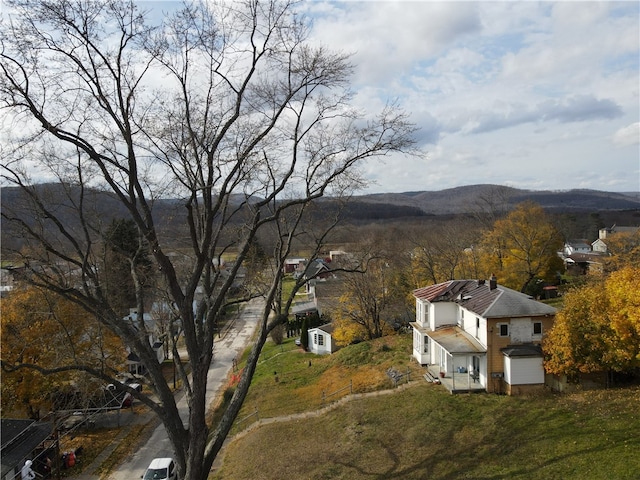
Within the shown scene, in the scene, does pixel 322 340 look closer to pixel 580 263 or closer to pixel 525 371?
pixel 525 371

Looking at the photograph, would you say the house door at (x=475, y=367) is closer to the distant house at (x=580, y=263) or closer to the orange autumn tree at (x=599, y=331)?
the orange autumn tree at (x=599, y=331)

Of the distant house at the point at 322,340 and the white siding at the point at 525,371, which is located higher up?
the white siding at the point at 525,371

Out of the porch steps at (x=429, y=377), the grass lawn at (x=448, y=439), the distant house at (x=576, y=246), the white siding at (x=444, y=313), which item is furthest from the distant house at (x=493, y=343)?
the distant house at (x=576, y=246)

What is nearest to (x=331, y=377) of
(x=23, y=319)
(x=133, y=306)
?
(x=23, y=319)

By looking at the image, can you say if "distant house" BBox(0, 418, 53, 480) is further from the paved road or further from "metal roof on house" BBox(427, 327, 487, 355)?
"metal roof on house" BBox(427, 327, 487, 355)

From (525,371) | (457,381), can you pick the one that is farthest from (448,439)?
(525,371)

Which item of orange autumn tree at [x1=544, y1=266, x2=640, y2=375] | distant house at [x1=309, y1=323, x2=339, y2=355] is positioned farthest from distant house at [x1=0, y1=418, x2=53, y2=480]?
orange autumn tree at [x1=544, y1=266, x2=640, y2=375]
